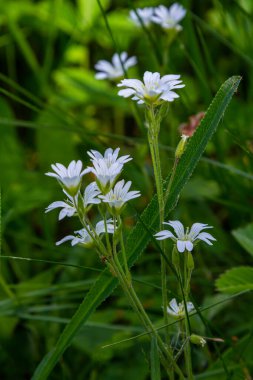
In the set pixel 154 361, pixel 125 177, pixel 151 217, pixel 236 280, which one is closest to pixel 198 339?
pixel 154 361

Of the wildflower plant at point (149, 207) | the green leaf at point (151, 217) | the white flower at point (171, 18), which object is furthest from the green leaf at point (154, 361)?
the white flower at point (171, 18)

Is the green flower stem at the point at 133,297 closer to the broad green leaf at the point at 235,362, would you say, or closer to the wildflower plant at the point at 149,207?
the wildflower plant at the point at 149,207

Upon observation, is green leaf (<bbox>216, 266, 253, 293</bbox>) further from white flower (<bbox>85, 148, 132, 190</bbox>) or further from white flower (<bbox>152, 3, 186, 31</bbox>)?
white flower (<bbox>152, 3, 186, 31</bbox>)

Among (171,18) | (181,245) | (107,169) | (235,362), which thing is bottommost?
(235,362)

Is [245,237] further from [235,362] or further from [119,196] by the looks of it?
[119,196]

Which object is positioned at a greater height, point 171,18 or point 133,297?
point 171,18
